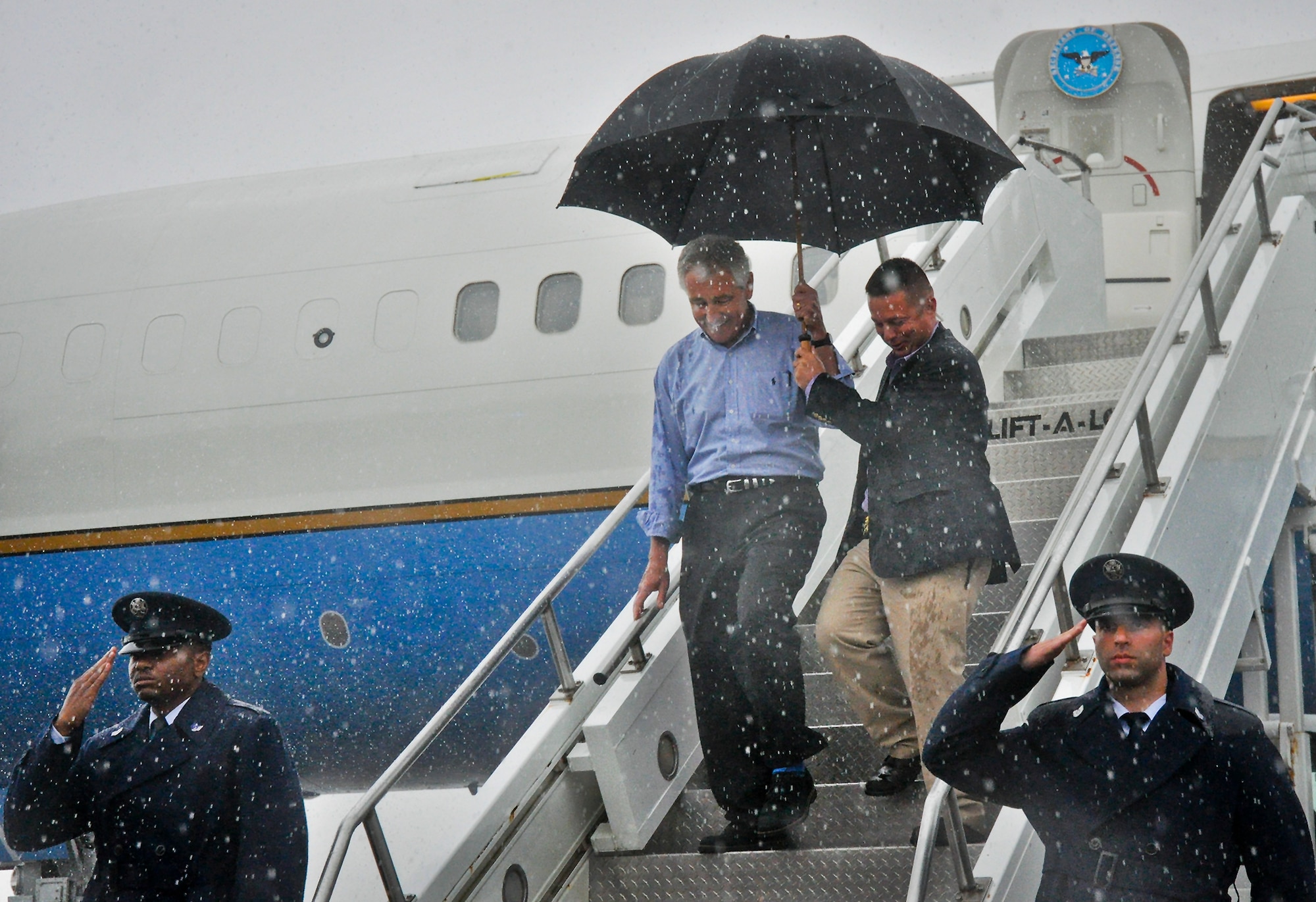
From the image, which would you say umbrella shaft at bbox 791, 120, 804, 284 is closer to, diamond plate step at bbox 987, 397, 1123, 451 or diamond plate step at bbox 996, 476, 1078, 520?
diamond plate step at bbox 996, 476, 1078, 520

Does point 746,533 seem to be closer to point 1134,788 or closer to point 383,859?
point 383,859

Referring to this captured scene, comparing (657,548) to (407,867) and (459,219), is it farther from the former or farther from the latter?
(459,219)

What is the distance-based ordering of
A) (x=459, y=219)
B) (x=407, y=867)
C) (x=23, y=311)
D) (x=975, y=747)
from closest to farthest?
(x=975, y=747) < (x=407, y=867) < (x=459, y=219) < (x=23, y=311)

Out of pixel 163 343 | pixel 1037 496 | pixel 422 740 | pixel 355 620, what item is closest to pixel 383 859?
pixel 422 740

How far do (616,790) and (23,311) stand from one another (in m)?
6.28

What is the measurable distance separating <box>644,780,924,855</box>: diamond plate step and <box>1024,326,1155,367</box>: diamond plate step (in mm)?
2750

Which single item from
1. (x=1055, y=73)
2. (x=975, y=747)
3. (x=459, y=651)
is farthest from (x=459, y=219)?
(x=975, y=747)

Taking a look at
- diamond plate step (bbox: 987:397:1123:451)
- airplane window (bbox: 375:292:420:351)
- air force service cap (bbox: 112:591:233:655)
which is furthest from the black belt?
airplane window (bbox: 375:292:420:351)

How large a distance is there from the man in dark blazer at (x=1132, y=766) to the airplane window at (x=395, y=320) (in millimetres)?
5391

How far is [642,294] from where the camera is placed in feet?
24.1

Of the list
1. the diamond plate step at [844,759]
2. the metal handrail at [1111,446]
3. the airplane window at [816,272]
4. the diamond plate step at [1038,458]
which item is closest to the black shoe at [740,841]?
the diamond plate step at [844,759]

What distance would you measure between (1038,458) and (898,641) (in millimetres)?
1807

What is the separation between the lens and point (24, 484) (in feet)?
26.9

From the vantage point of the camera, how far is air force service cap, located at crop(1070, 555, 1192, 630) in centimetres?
259
